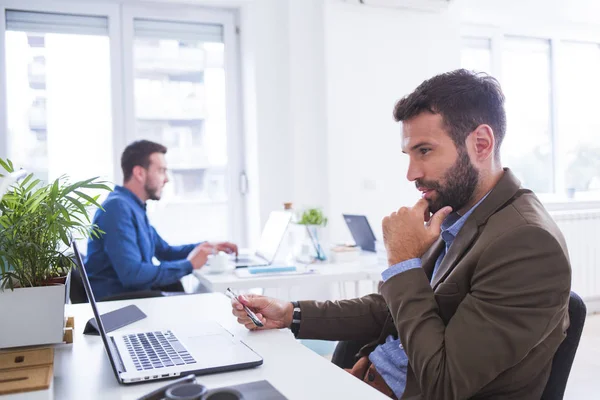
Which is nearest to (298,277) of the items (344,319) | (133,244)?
(133,244)

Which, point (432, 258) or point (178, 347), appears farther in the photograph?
point (432, 258)

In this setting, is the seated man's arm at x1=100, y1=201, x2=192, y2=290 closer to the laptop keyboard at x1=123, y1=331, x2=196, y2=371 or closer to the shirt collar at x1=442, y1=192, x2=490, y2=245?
the laptop keyboard at x1=123, y1=331, x2=196, y2=371

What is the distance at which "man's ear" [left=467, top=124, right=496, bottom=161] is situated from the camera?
1.37m

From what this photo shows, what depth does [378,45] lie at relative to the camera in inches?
176

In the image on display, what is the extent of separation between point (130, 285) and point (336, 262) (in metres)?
1.15

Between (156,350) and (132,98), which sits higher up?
(132,98)

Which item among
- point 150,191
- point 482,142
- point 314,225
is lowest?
point 314,225

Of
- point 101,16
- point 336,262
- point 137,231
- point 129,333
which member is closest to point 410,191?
point 336,262

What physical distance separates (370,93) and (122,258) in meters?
2.46

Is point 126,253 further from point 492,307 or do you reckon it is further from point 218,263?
point 492,307

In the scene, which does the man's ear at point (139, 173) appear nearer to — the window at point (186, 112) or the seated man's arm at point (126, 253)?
the seated man's arm at point (126, 253)

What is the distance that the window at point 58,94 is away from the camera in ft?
13.2

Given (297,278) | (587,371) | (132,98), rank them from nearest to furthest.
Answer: (297,278) → (587,371) → (132,98)

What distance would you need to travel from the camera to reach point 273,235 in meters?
3.27
